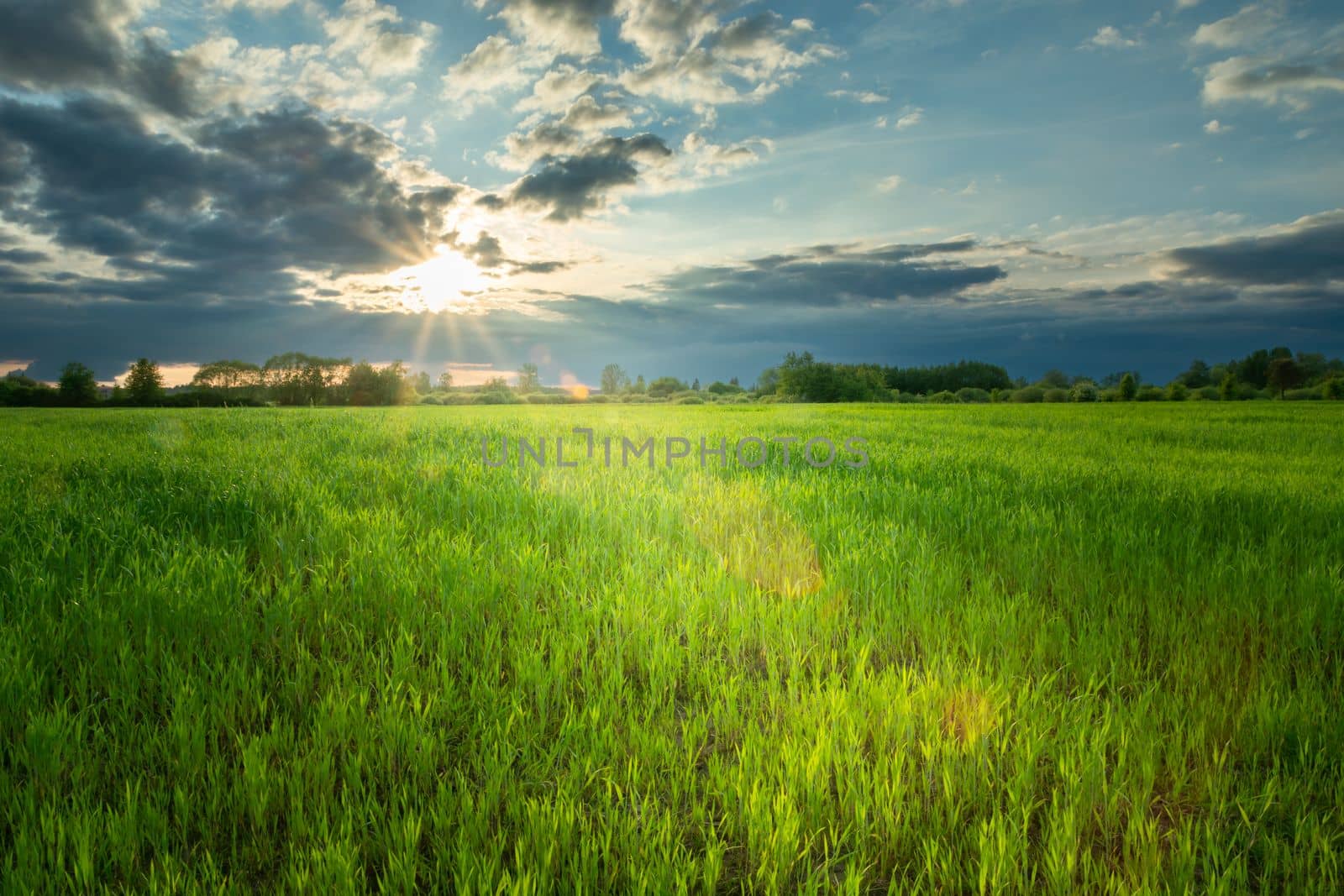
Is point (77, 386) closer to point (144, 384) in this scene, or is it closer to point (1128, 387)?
point (144, 384)

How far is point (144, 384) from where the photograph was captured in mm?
62625

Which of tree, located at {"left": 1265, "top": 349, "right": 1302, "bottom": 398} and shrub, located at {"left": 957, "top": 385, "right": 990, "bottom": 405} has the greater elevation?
tree, located at {"left": 1265, "top": 349, "right": 1302, "bottom": 398}

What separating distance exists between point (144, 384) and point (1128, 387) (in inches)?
4054

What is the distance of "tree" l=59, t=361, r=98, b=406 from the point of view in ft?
188

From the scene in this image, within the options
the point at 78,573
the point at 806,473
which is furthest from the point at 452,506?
the point at 806,473

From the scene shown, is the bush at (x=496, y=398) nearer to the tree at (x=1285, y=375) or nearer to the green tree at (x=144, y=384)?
the green tree at (x=144, y=384)

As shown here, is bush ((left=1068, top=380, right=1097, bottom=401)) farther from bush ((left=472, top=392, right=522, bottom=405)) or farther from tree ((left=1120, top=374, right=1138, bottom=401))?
bush ((left=472, top=392, right=522, bottom=405))

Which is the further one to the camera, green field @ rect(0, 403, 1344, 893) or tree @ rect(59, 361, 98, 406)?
tree @ rect(59, 361, 98, 406)

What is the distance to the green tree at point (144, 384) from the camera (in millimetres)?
60266

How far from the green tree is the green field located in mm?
72141

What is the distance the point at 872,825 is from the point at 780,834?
27cm

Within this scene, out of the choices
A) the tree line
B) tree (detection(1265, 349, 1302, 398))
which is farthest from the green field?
tree (detection(1265, 349, 1302, 398))

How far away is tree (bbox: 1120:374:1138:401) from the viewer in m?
65.2

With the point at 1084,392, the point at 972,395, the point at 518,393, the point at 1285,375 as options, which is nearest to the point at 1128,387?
the point at 1084,392
